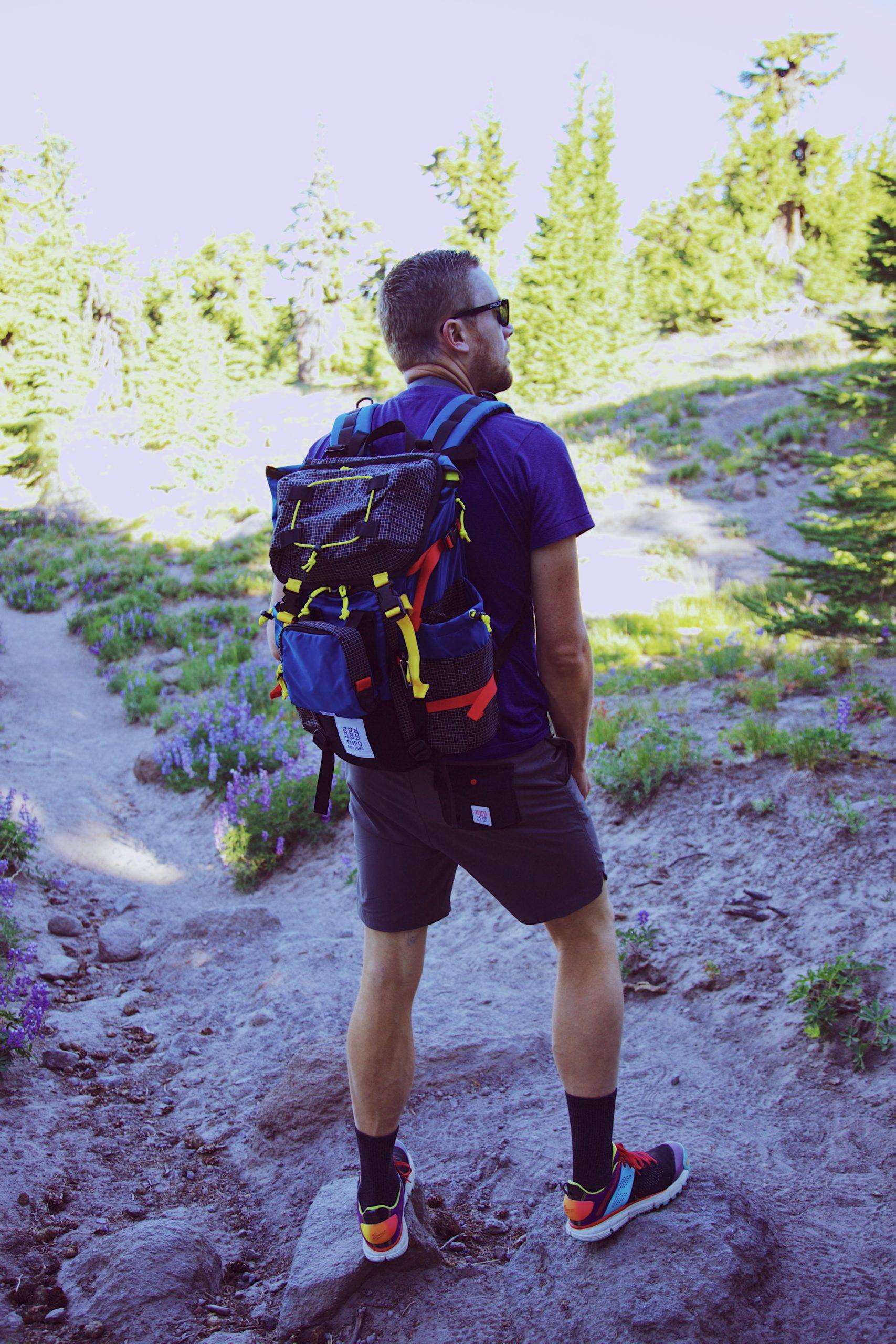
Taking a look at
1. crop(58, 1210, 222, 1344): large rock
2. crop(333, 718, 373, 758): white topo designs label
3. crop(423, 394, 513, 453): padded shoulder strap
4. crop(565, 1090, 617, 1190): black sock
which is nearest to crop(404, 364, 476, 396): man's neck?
crop(423, 394, 513, 453): padded shoulder strap

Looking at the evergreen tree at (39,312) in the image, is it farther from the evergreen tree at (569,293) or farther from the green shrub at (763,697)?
the green shrub at (763,697)

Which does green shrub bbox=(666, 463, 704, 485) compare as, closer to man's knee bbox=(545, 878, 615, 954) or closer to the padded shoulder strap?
the padded shoulder strap

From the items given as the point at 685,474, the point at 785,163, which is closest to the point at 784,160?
the point at 785,163

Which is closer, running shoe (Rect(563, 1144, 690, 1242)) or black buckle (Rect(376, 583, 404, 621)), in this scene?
black buckle (Rect(376, 583, 404, 621))

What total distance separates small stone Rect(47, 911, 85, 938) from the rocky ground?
0.03m

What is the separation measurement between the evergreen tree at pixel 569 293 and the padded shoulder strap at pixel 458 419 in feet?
85.0

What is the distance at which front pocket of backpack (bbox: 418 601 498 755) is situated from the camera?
73.7 inches

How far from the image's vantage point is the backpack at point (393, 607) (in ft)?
6.09

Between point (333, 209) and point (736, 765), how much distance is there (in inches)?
1421

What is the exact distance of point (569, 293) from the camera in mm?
27500

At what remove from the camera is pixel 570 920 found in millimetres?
2104

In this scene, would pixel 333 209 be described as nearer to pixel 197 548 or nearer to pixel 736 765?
pixel 197 548

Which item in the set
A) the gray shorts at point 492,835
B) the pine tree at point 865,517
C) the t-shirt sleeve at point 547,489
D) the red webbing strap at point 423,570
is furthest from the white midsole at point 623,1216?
the pine tree at point 865,517

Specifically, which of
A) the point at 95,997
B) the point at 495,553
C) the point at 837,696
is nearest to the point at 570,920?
the point at 495,553
